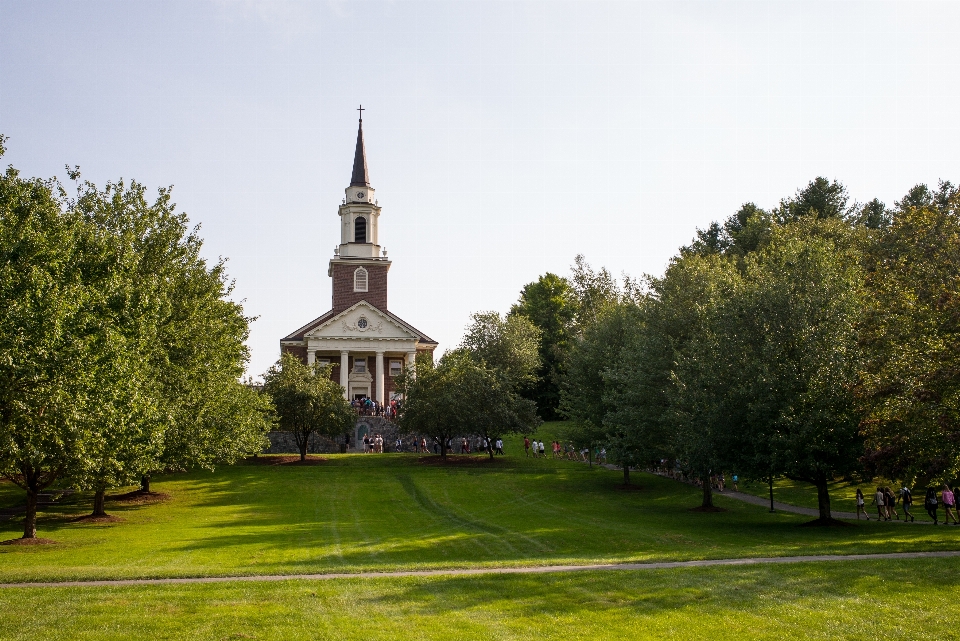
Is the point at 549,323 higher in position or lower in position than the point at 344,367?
higher

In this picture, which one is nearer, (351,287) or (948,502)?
(948,502)

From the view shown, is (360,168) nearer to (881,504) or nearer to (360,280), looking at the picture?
(360,280)

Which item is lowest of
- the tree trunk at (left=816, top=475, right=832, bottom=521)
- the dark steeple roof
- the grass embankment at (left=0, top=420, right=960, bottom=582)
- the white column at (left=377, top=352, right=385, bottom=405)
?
the grass embankment at (left=0, top=420, right=960, bottom=582)

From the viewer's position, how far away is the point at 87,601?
45.4 feet

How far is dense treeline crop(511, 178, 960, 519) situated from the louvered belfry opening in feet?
135

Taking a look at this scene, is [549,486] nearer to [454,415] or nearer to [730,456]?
[454,415]

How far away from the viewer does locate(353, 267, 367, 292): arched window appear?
75.2 meters

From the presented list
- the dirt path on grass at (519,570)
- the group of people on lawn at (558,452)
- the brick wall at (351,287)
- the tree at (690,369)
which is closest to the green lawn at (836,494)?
the tree at (690,369)

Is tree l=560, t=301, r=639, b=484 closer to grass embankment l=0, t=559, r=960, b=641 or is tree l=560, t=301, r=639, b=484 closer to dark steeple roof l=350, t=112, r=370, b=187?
grass embankment l=0, t=559, r=960, b=641

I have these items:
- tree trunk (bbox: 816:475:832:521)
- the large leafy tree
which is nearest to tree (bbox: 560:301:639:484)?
tree trunk (bbox: 816:475:832:521)

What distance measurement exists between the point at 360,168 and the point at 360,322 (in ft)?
48.6

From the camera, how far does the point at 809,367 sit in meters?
26.2

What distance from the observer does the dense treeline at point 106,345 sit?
20.8 meters

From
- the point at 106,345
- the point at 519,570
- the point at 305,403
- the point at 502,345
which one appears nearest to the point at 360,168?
the point at 502,345
